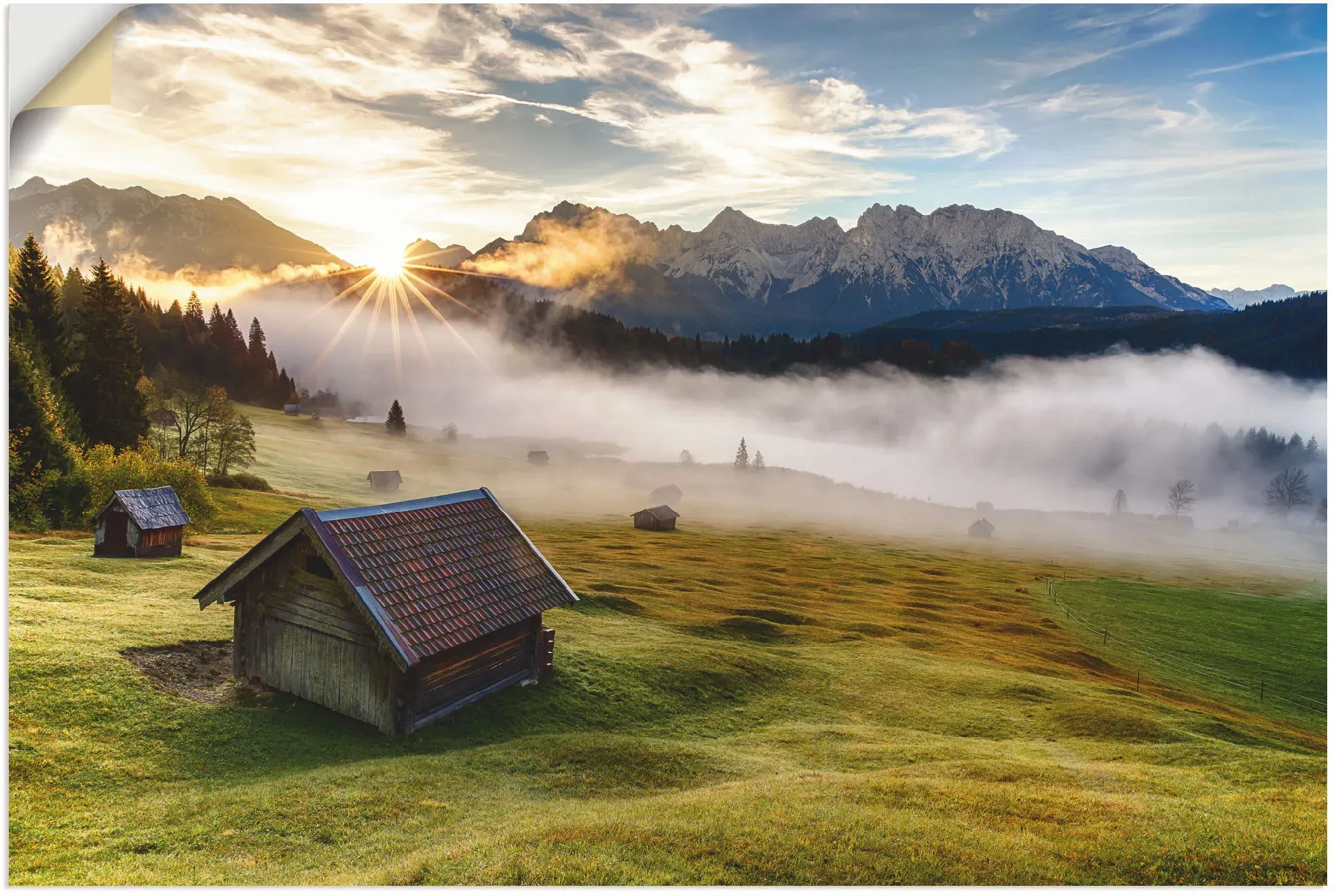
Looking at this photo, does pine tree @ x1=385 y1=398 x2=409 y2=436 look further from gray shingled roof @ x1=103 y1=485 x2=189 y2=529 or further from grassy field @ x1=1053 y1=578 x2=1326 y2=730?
grassy field @ x1=1053 y1=578 x2=1326 y2=730

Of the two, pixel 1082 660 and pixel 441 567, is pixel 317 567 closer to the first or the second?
pixel 441 567

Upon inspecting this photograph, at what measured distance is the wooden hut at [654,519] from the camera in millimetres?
83062

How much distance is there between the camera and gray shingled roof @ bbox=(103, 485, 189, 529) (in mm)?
31578

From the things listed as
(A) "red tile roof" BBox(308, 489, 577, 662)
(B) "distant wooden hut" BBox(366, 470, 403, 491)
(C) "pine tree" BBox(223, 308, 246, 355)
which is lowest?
(B) "distant wooden hut" BBox(366, 470, 403, 491)

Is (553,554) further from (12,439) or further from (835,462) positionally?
(835,462)

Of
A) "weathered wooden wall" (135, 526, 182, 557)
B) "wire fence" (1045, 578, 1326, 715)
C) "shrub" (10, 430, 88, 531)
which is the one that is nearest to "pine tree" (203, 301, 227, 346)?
"shrub" (10, 430, 88, 531)

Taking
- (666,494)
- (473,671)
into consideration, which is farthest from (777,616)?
(666,494)

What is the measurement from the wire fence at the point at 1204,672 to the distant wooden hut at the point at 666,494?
63613mm

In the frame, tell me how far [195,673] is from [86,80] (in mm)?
14613

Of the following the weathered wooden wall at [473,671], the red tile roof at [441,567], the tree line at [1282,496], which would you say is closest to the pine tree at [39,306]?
the red tile roof at [441,567]

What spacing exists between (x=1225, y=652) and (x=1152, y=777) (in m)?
35.0

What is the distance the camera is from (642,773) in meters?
14.8

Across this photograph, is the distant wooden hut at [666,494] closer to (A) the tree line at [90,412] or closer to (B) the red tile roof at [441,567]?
(A) the tree line at [90,412]

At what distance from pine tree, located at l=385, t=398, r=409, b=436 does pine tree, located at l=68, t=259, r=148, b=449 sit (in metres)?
23.7
